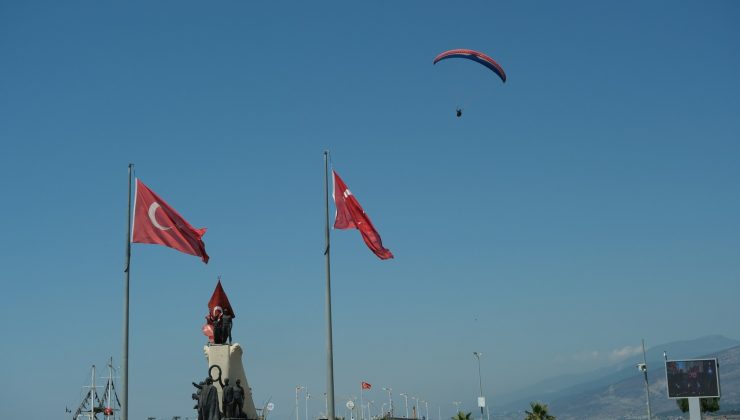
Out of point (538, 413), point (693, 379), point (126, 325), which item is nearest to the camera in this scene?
point (126, 325)

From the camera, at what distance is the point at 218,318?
41125 millimetres

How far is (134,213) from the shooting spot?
30.9 meters

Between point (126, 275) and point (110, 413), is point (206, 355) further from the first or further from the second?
point (110, 413)

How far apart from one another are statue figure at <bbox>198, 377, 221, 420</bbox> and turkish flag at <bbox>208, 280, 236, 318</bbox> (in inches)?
161

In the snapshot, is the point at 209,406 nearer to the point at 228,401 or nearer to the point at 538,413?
the point at 228,401

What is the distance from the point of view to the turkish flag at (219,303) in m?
41.5

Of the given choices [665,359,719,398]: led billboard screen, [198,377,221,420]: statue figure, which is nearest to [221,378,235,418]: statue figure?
[198,377,221,420]: statue figure

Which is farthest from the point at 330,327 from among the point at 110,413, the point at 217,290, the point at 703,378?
→ the point at 110,413

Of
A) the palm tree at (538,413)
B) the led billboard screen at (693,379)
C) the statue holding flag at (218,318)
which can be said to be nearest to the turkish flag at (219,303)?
the statue holding flag at (218,318)

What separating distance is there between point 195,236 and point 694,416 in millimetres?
42824

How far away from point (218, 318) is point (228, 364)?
7.31ft

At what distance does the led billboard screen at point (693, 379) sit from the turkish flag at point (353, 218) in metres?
34.3

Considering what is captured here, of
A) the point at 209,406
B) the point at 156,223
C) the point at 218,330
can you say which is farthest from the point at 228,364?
the point at 156,223

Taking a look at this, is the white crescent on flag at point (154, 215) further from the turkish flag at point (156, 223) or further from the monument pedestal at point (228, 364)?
the monument pedestal at point (228, 364)
